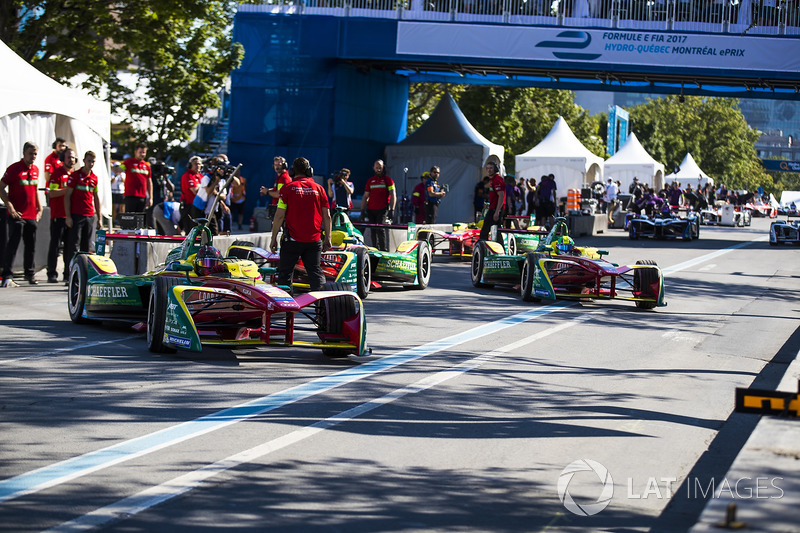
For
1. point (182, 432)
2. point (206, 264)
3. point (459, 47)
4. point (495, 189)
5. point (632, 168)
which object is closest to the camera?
point (182, 432)

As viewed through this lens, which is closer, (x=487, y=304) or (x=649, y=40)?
(x=487, y=304)

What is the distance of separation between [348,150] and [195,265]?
25283 millimetres

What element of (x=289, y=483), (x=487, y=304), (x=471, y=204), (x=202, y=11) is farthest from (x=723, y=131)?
(x=289, y=483)

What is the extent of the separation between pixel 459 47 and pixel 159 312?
25335mm

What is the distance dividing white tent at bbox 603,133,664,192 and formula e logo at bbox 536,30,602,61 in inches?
A: 1000

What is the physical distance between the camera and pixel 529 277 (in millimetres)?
14320

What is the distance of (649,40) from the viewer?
1258 inches

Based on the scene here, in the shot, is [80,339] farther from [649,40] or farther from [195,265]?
[649,40]

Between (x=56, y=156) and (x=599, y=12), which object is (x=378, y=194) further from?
(x=599, y=12)

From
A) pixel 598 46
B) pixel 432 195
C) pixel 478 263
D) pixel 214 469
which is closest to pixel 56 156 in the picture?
pixel 478 263

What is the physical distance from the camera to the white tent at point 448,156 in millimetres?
36500

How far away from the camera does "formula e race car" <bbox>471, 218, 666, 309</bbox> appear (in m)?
13.9

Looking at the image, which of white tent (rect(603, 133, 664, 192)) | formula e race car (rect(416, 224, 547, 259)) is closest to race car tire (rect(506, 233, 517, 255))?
formula e race car (rect(416, 224, 547, 259))

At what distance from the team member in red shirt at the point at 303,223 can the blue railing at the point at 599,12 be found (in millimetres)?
23310
